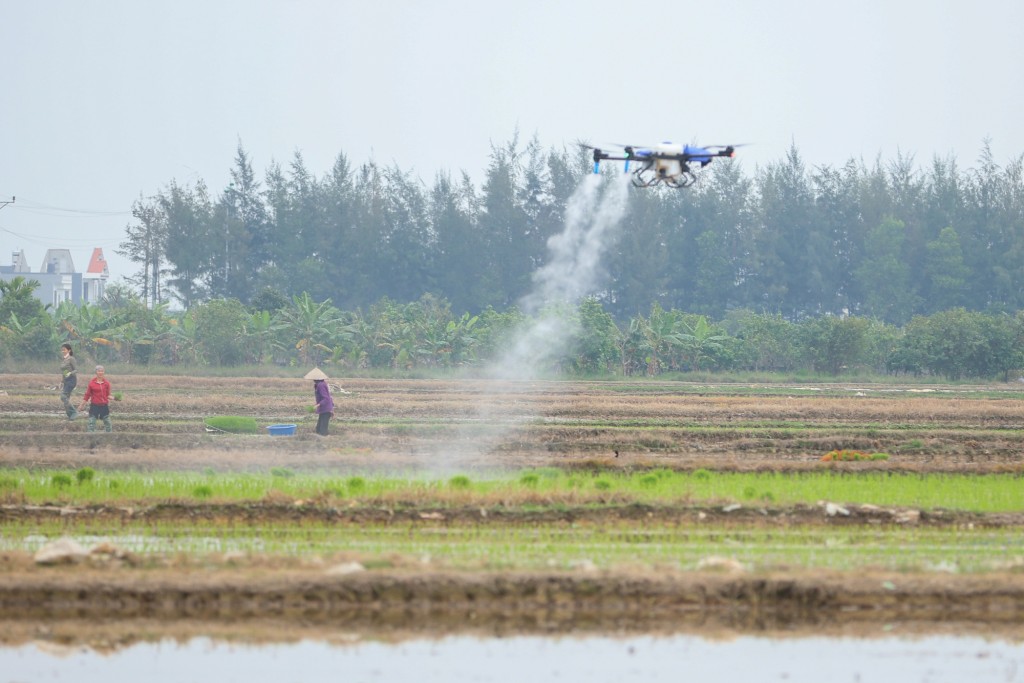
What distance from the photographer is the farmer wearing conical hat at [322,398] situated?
22.7 metres

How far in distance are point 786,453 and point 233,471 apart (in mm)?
9552

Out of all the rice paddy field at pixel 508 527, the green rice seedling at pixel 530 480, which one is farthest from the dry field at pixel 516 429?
the green rice seedling at pixel 530 480

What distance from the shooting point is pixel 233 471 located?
18719 millimetres

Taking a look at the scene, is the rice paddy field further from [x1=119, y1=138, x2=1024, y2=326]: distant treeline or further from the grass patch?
[x1=119, y1=138, x2=1024, y2=326]: distant treeline

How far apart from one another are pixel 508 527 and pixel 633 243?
2127 inches

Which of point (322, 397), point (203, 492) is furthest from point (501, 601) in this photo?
point (322, 397)

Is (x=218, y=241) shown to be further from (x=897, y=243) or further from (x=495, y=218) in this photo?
(x=897, y=243)

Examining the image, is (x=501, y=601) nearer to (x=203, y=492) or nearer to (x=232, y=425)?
(x=203, y=492)

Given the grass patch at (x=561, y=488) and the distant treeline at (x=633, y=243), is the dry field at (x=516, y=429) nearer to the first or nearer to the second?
the grass patch at (x=561, y=488)

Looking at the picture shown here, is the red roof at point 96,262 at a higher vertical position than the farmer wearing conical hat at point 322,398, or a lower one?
higher

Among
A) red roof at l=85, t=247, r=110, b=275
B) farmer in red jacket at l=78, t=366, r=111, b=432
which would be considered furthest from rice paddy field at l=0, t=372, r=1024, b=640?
red roof at l=85, t=247, r=110, b=275

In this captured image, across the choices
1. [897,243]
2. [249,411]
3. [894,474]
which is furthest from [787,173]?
[894,474]

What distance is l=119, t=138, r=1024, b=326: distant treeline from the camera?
68375 millimetres

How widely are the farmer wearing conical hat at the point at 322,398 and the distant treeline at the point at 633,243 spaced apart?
145 ft
